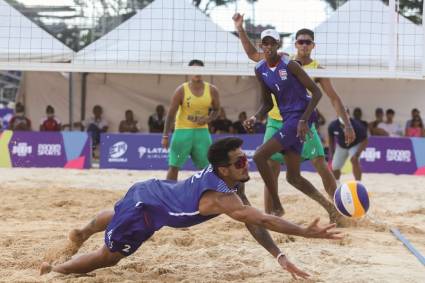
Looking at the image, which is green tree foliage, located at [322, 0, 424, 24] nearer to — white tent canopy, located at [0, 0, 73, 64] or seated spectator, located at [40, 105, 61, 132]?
white tent canopy, located at [0, 0, 73, 64]

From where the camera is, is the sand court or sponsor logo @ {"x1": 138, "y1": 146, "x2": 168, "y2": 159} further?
sponsor logo @ {"x1": 138, "y1": 146, "x2": 168, "y2": 159}

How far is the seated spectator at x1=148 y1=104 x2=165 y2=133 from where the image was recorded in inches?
592

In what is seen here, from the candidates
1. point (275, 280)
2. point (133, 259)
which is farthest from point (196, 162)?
point (275, 280)

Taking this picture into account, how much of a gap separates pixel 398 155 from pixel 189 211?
950cm

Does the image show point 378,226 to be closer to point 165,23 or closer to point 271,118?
point 271,118

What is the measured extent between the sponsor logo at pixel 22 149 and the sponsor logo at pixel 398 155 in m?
6.53

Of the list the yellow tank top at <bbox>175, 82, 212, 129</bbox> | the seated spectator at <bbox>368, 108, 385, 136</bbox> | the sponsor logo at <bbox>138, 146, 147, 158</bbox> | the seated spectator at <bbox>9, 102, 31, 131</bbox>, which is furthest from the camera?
the seated spectator at <bbox>368, 108, 385, 136</bbox>

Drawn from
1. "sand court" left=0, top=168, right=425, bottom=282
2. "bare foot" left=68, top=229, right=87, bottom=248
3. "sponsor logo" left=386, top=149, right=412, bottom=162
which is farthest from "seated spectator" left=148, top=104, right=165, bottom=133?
"bare foot" left=68, top=229, right=87, bottom=248

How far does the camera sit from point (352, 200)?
18.0 ft

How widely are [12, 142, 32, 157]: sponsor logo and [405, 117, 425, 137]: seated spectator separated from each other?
7349 mm

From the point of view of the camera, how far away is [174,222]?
4.59m

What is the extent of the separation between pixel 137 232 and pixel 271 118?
9.05 ft

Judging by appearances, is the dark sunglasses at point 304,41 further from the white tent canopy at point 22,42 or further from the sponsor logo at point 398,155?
the sponsor logo at point 398,155

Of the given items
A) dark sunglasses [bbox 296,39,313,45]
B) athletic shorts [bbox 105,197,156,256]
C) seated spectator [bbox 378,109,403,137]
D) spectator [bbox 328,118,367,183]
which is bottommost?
athletic shorts [bbox 105,197,156,256]
